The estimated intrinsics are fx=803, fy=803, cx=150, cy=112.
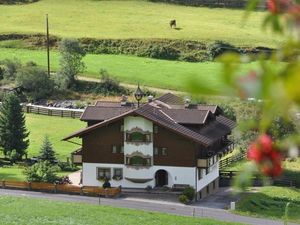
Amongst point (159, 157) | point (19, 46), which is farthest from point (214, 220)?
point (19, 46)

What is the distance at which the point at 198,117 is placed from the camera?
148 ft

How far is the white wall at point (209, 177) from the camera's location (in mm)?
44719

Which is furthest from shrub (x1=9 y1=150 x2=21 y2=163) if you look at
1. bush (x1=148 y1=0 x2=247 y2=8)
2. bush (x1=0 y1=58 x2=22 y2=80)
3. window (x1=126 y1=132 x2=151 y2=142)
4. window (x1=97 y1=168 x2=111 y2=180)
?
bush (x1=148 y1=0 x2=247 y2=8)

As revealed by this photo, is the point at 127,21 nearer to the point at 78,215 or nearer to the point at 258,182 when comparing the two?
the point at 258,182

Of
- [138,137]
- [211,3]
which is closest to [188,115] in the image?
[138,137]

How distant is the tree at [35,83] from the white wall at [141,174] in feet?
88.6

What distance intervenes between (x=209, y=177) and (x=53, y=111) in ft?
77.1

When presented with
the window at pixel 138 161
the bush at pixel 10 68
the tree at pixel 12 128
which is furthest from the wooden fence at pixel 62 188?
the bush at pixel 10 68

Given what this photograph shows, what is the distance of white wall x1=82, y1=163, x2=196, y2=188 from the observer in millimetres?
44250

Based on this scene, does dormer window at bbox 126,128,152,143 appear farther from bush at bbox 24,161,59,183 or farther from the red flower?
the red flower

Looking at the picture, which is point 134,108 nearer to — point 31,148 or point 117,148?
point 117,148

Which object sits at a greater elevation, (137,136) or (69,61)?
(69,61)

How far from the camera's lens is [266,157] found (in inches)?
73.3

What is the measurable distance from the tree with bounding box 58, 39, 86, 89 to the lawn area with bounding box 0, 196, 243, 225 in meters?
34.7
